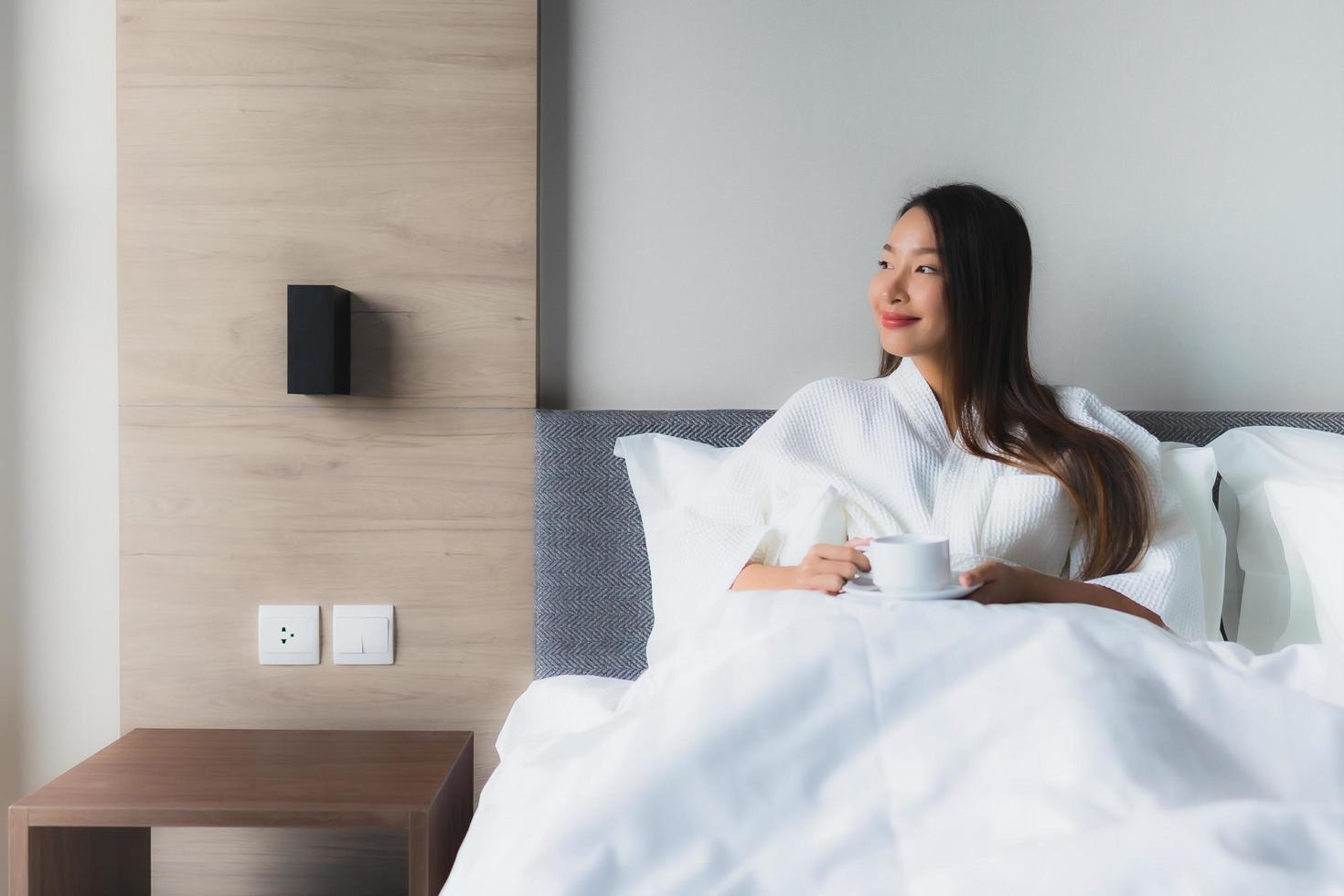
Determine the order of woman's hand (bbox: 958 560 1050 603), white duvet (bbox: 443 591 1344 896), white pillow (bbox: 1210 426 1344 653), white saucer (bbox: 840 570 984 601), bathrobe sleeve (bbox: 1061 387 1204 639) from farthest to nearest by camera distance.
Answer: white pillow (bbox: 1210 426 1344 653), bathrobe sleeve (bbox: 1061 387 1204 639), woman's hand (bbox: 958 560 1050 603), white saucer (bbox: 840 570 984 601), white duvet (bbox: 443 591 1344 896)

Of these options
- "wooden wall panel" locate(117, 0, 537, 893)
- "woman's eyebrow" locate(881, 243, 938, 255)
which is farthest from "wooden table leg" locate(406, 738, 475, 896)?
"woman's eyebrow" locate(881, 243, 938, 255)

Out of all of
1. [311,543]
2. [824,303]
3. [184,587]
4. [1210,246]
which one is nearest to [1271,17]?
[1210,246]

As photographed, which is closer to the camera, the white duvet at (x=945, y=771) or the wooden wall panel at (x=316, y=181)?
the white duvet at (x=945, y=771)

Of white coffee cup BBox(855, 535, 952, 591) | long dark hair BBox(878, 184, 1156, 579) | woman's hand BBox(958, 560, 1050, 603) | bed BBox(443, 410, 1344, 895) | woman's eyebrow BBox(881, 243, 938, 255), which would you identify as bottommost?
bed BBox(443, 410, 1344, 895)

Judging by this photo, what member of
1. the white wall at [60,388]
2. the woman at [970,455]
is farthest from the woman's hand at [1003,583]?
the white wall at [60,388]

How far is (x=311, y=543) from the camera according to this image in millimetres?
1646

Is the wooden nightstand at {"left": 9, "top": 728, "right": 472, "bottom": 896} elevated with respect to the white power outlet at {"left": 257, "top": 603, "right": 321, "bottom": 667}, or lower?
lower

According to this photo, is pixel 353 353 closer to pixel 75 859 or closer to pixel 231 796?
pixel 231 796

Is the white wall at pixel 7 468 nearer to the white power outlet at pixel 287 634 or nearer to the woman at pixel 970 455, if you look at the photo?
the white power outlet at pixel 287 634

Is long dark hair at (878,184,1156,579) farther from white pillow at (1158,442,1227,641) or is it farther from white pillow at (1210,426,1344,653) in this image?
white pillow at (1210,426,1344,653)

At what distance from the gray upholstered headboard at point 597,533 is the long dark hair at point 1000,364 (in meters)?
0.29

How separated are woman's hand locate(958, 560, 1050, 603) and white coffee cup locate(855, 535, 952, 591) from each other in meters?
0.07

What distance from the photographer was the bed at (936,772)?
68cm

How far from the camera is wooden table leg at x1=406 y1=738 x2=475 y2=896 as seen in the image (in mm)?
1262
